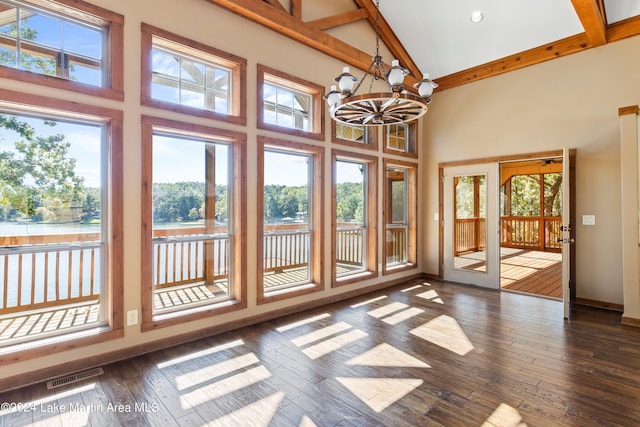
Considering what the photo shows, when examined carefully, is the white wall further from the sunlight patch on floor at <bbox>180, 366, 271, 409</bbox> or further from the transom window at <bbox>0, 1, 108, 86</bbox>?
the transom window at <bbox>0, 1, 108, 86</bbox>

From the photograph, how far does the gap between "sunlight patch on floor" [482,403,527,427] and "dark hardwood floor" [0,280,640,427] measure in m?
0.01

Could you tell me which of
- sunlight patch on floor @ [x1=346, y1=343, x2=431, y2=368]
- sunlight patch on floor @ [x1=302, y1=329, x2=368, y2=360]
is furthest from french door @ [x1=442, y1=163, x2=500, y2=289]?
sunlight patch on floor @ [x1=346, y1=343, x2=431, y2=368]

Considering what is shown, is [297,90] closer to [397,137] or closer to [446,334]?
[397,137]

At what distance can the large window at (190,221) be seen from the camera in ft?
11.3

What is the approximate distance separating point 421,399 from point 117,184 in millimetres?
3187

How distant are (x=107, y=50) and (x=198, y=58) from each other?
3.01ft

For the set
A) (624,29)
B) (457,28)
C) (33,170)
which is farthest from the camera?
(457,28)

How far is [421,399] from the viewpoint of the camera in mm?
2486

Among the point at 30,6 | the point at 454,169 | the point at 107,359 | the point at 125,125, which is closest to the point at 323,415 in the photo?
the point at 107,359

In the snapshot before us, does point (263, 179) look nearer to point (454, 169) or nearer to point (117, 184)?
point (117, 184)

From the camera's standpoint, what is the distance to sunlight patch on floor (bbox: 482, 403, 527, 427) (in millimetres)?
2193

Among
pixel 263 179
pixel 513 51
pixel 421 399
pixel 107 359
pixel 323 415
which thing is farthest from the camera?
pixel 513 51

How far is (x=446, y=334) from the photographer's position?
374 cm

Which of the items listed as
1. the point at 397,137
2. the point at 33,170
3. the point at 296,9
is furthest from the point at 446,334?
the point at 296,9
